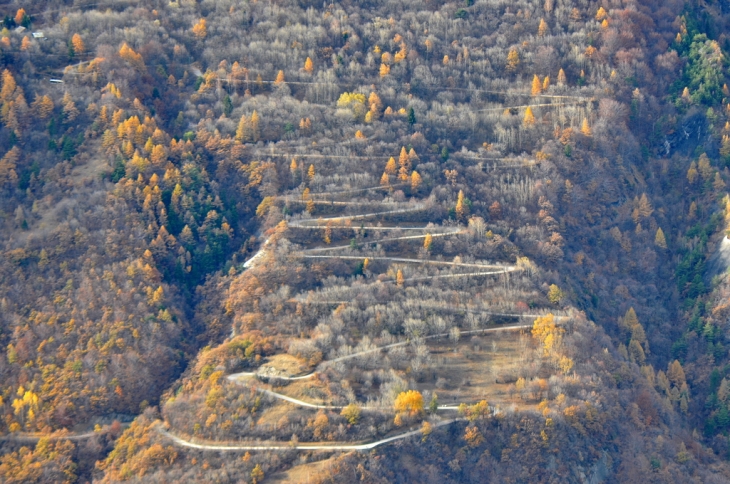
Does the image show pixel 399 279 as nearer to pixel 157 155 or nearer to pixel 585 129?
pixel 157 155

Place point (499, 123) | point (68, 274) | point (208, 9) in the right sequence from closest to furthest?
point (68, 274), point (499, 123), point (208, 9)

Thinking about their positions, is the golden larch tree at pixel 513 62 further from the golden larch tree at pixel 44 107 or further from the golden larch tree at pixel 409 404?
the golden larch tree at pixel 409 404

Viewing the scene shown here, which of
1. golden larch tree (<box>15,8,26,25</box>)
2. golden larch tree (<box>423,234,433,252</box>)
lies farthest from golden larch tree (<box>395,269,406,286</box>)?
golden larch tree (<box>15,8,26,25</box>)

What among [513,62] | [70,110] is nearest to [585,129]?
[513,62]

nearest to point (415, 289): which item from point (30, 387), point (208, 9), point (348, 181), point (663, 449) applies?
point (348, 181)

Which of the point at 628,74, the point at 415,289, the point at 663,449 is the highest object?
the point at 628,74

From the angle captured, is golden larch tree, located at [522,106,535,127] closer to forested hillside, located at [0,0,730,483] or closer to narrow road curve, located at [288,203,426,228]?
forested hillside, located at [0,0,730,483]

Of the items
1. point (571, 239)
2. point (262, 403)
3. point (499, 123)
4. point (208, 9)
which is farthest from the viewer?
point (208, 9)

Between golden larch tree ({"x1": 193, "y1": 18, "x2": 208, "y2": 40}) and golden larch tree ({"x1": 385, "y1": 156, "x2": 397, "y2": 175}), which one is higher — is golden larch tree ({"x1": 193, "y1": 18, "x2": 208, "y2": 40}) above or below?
above

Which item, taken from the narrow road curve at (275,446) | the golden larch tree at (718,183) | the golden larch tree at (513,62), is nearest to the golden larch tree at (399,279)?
the narrow road curve at (275,446)

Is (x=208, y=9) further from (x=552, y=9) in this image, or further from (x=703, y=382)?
(x=703, y=382)
